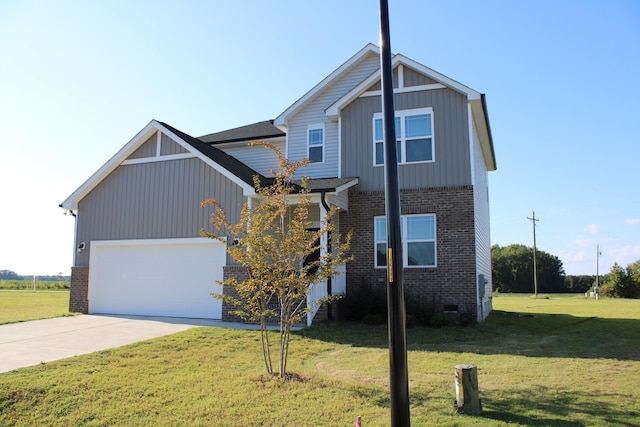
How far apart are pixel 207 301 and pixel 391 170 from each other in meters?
11.3

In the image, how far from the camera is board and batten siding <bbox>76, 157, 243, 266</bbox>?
1568 centimetres

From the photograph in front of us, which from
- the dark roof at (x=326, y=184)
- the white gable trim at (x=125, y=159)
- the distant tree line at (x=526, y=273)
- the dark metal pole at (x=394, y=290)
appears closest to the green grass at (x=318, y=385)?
the dark metal pole at (x=394, y=290)

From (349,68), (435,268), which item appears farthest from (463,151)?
(349,68)

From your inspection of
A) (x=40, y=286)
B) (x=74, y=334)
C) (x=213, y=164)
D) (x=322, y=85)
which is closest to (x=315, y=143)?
(x=322, y=85)

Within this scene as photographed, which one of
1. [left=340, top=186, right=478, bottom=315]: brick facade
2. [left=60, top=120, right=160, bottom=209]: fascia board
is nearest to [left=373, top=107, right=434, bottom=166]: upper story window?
[left=340, top=186, right=478, bottom=315]: brick facade

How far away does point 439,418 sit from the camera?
→ 5984mm

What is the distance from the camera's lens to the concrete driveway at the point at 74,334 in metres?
9.32

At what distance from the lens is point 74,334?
11797 millimetres

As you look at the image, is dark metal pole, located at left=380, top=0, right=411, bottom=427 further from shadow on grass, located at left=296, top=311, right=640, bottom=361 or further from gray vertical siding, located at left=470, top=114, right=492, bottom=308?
gray vertical siding, located at left=470, top=114, right=492, bottom=308

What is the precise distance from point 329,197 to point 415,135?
136 inches

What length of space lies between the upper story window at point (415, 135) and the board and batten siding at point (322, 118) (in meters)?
2.20

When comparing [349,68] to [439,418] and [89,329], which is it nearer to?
[89,329]

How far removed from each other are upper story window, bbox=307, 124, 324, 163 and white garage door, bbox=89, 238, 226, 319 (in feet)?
14.5

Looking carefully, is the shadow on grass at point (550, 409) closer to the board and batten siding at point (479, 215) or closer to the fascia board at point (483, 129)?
the board and batten siding at point (479, 215)
